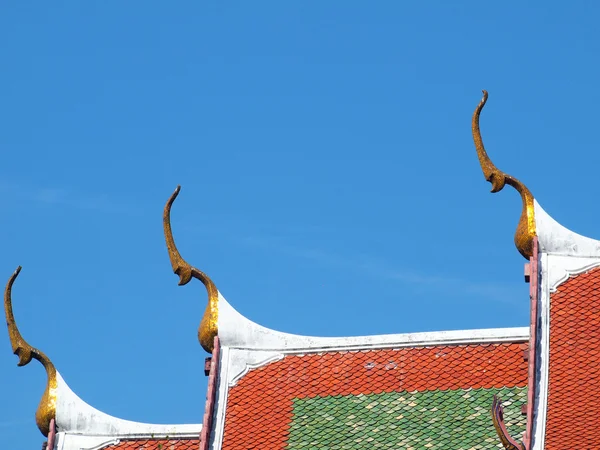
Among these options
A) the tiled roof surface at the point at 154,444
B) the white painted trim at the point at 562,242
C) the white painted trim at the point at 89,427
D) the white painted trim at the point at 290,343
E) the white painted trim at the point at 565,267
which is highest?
the white painted trim at the point at 562,242

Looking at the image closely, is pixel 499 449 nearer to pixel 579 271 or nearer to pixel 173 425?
pixel 579 271

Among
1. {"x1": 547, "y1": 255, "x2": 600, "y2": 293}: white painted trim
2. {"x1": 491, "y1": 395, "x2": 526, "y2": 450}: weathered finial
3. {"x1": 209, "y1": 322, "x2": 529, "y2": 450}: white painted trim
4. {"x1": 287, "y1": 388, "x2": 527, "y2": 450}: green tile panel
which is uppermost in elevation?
{"x1": 547, "y1": 255, "x2": 600, "y2": 293}: white painted trim

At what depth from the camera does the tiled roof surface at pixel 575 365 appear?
24219 mm

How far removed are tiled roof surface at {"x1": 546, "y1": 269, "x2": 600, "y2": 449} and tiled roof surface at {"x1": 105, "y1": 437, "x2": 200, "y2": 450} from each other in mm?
5736

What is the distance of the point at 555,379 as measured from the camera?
25.6 m

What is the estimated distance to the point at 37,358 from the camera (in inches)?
1125

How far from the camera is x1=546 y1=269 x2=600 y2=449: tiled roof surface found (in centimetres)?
2422

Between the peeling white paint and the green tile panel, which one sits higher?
the peeling white paint

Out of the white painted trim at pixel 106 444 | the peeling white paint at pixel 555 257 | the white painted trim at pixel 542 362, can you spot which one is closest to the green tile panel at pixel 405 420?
the white painted trim at pixel 542 362

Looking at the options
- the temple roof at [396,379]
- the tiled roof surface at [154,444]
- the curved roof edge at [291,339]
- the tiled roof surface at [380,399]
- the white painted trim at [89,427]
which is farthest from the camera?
the white painted trim at [89,427]

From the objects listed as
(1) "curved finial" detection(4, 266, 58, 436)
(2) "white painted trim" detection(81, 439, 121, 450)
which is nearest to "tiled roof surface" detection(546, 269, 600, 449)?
(2) "white painted trim" detection(81, 439, 121, 450)

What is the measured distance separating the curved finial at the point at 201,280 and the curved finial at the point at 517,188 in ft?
15.4

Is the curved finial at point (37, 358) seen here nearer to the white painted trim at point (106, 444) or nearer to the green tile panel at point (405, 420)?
the white painted trim at point (106, 444)

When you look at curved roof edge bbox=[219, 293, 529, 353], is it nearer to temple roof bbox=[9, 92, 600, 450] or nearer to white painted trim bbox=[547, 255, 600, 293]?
temple roof bbox=[9, 92, 600, 450]
